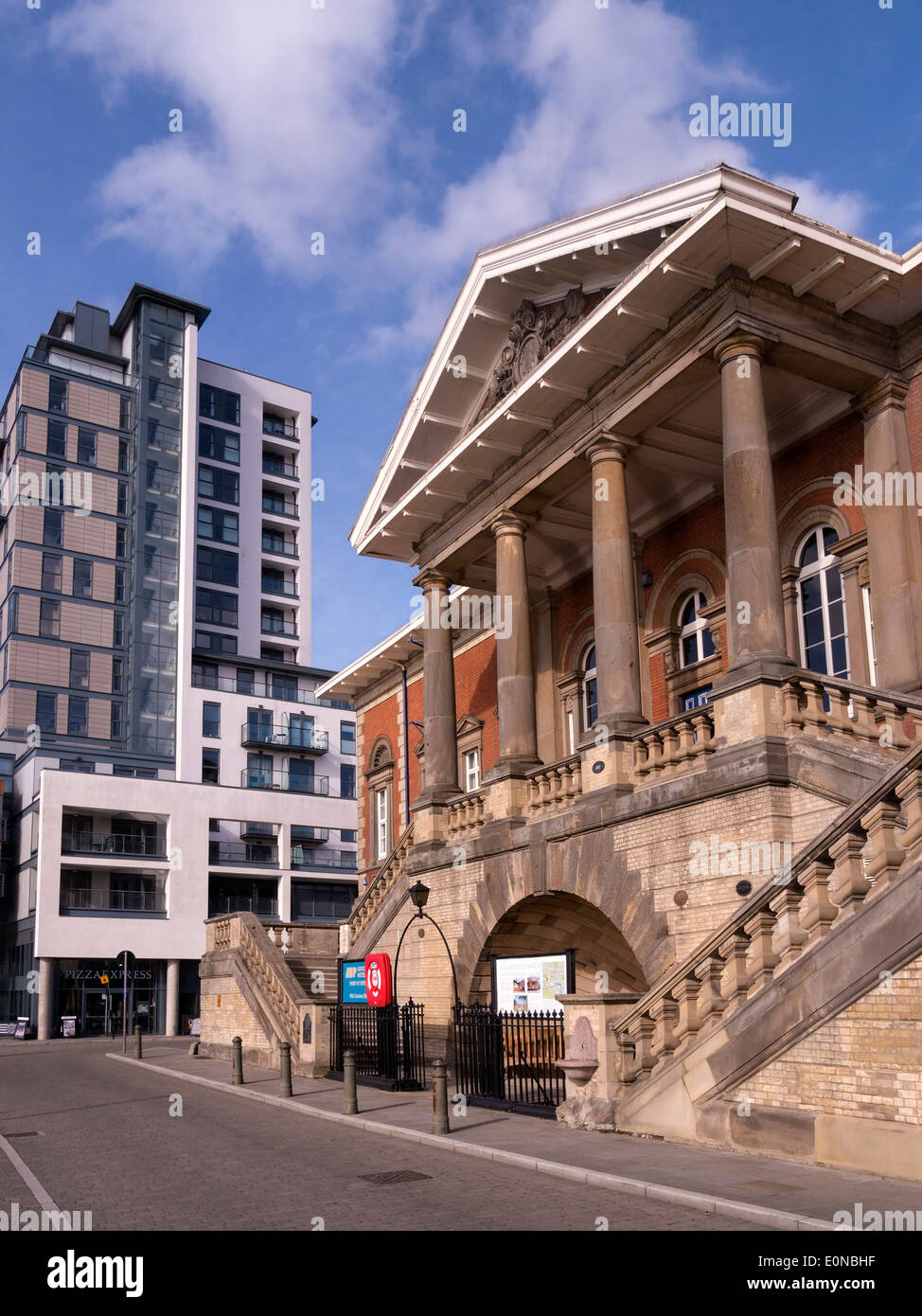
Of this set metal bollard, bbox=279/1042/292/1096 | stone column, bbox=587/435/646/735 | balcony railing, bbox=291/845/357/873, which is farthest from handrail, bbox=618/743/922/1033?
balcony railing, bbox=291/845/357/873

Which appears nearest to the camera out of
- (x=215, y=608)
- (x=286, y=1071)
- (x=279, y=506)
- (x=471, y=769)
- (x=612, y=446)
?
(x=286, y=1071)

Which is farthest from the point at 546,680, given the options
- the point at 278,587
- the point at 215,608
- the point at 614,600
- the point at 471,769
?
the point at 278,587

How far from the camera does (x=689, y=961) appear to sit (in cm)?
1285

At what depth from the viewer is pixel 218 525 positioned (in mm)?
77125

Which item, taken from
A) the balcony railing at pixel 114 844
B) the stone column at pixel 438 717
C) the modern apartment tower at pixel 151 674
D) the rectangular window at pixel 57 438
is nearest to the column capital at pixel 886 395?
the stone column at pixel 438 717

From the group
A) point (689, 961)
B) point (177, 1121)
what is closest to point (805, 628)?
point (689, 961)

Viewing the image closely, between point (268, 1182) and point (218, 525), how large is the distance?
6885cm

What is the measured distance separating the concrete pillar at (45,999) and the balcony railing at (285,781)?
17.9 meters

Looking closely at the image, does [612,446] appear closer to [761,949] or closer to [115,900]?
[761,949]

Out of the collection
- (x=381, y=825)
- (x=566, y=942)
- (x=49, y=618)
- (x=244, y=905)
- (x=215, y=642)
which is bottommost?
(x=566, y=942)

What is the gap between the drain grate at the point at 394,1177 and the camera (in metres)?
10.9

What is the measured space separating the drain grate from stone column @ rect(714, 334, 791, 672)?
7.73m

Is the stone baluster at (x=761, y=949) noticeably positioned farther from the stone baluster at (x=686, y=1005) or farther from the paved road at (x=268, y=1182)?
the paved road at (x=268, y=1182)

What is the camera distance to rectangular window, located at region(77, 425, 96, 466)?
7025 centimetres
